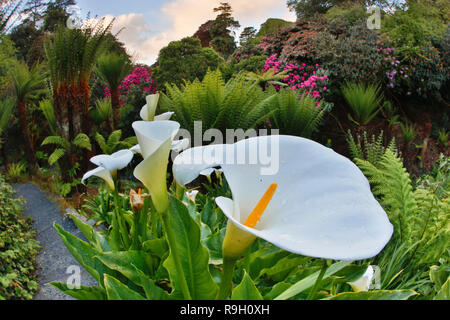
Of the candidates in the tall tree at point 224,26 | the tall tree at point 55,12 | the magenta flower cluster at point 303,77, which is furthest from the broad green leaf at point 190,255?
the tall tree at point 224,26

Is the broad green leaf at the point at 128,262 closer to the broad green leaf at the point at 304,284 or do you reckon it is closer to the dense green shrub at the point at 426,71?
the broad green leaf at the point at 304,284

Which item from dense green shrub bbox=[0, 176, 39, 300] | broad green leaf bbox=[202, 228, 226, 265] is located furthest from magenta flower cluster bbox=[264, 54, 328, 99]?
broad green leaf bbox=[202, 228, 226, 265]

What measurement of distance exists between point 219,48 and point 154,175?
13.5 meters

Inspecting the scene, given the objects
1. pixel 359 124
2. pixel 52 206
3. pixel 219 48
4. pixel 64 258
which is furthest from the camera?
pixel 219 48

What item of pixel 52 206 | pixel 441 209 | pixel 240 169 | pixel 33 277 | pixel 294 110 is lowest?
pixel 33 277

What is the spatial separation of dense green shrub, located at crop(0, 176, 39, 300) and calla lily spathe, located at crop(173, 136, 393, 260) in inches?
72.5

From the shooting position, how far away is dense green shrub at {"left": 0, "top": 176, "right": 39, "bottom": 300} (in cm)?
191

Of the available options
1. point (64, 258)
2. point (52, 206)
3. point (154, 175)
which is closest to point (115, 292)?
point (154, 175)

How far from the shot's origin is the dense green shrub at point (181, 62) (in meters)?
4.63

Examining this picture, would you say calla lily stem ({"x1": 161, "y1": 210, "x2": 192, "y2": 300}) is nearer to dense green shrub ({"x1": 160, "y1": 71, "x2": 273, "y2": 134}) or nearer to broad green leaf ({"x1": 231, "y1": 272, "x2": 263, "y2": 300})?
broad green leaf ({"x1": 231, "y1": 272, "x2": 263, "y2": 300})

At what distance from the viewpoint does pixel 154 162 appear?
477 millimetres

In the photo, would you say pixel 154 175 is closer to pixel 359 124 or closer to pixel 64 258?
pixel 64 258

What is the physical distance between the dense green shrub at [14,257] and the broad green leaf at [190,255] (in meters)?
1.65

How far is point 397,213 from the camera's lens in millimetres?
1369
